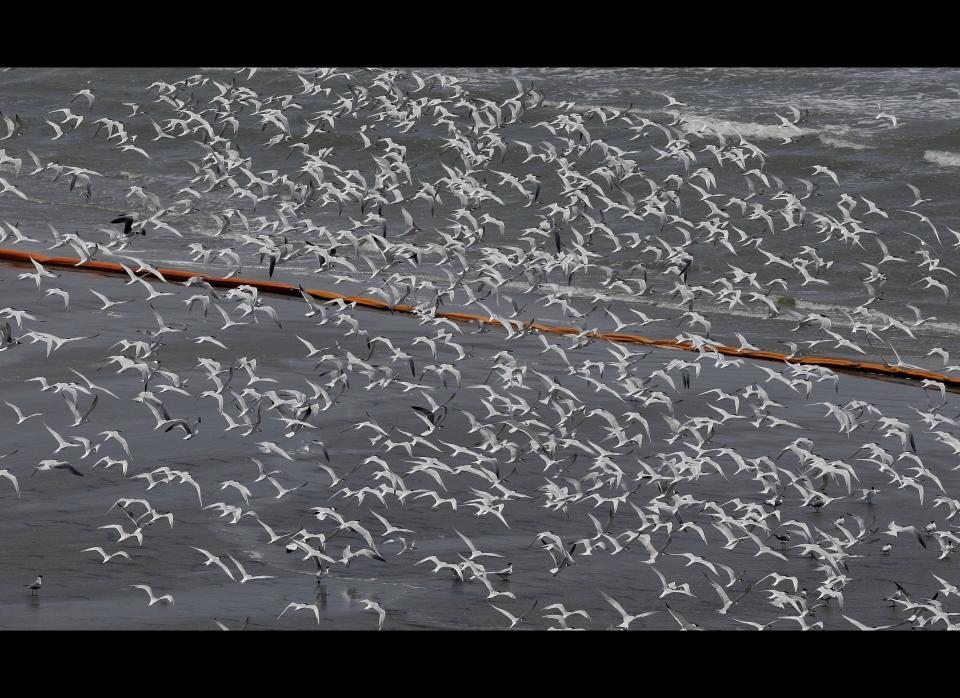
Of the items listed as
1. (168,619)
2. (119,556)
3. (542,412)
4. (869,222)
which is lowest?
(168,619)

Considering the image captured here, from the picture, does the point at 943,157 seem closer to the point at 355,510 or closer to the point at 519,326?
the point at 519,326

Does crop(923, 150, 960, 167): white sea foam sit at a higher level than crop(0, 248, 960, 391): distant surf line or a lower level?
higher

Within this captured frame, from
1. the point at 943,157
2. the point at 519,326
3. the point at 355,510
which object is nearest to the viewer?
the point at 355,510

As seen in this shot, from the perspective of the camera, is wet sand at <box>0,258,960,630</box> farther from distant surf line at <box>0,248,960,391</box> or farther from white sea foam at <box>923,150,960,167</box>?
white sea foam at <box>923,150,960,167</box>

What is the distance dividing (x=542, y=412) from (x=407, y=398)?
136 cm

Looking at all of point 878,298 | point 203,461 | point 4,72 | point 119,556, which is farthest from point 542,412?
point 4,72

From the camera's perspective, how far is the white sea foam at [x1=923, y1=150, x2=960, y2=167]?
90.0 ft

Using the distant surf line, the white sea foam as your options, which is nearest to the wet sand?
the distant surf line

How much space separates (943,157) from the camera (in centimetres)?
2772

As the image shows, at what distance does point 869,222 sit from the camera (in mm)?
24375

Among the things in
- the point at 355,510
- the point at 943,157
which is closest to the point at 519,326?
the point at 355,510

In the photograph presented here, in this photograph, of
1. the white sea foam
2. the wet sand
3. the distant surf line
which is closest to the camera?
the wet sand

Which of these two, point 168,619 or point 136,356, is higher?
point 136,356

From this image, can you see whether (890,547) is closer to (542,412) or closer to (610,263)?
(542,412)
